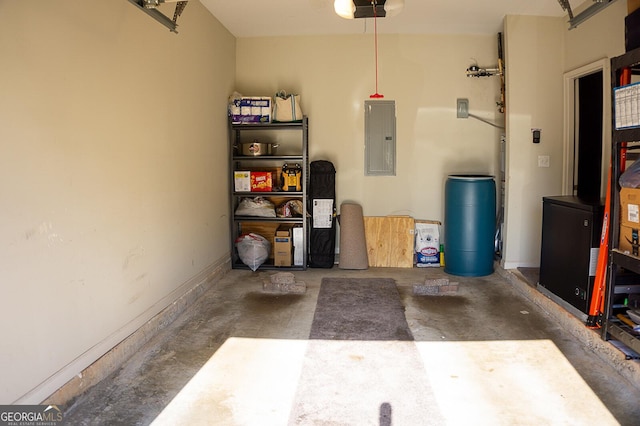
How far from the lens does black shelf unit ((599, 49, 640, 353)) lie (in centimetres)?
267

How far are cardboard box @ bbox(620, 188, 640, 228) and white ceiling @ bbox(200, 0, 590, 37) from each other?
8.24 feet

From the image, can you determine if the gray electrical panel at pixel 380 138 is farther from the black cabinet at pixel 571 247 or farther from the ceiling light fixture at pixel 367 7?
the ceiling light fixture at pixel 367 7

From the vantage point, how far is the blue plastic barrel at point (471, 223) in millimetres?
4977

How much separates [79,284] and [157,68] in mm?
1805

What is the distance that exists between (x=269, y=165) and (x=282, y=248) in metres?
1.09

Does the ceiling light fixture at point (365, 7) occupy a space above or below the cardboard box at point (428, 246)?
above

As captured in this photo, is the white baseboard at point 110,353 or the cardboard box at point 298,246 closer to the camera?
the white baseboard at point 110,353

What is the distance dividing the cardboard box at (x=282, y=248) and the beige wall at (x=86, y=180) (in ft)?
4.39

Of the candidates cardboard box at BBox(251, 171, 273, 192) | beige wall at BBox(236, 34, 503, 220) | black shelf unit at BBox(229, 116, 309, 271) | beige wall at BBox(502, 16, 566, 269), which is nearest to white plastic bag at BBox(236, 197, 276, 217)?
black shelf unit at BBox(229, 116, 309, 271)

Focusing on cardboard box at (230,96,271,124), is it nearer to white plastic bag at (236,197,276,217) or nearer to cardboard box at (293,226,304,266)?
white plastic bag at (236,197,276,217)

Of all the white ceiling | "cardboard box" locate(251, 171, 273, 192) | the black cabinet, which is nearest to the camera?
the black cabinet

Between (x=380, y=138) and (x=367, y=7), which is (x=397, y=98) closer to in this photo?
(x=380, y=138)

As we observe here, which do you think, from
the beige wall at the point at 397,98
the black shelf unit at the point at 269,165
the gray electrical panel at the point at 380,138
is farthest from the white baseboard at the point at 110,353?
the gray electrical panel at the point at 380,138

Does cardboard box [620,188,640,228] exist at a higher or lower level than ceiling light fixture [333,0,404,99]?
lower
